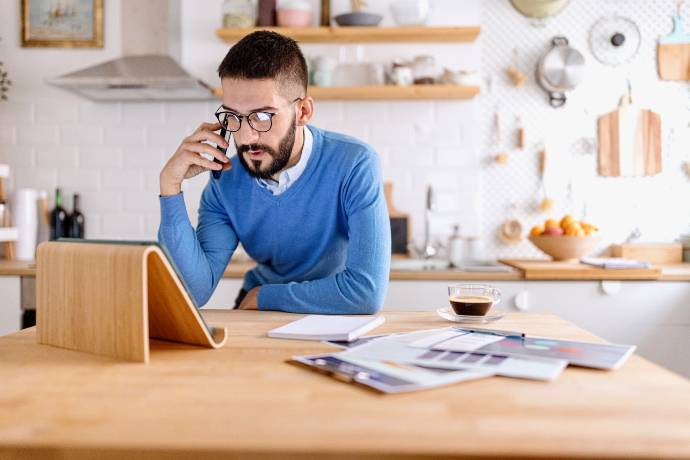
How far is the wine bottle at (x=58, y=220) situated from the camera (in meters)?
3.17

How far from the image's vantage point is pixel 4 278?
2646mm

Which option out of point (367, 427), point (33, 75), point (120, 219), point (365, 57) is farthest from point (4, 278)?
point (367, 427)

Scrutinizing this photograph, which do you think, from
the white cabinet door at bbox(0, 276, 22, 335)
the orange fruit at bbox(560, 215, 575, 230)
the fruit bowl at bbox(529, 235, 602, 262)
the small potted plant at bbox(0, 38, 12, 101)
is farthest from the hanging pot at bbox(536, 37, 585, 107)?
the small potted plant at bbox(0, 38, 12, 101)

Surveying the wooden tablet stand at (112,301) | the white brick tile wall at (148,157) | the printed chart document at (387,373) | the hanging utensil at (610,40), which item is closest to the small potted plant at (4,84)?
the white brick tile wall at (148,157)

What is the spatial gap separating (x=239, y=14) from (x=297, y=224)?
1.79m

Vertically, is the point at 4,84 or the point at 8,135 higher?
the point at 4,84

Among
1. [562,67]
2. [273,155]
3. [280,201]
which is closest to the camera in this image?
[273,155]

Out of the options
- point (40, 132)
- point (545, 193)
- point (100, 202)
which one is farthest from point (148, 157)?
point (545, 193)

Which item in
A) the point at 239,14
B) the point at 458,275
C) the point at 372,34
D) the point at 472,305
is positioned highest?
the point at 239,14

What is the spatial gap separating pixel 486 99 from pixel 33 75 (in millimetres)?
2719

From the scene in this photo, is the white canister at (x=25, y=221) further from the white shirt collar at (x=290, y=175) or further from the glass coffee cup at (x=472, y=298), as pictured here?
the glass coffee cup at (x=472, y=298)

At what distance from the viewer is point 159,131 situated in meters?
3.24

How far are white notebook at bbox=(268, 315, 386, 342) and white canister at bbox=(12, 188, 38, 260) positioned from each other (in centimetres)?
256

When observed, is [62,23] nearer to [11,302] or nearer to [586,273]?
[11,302]
